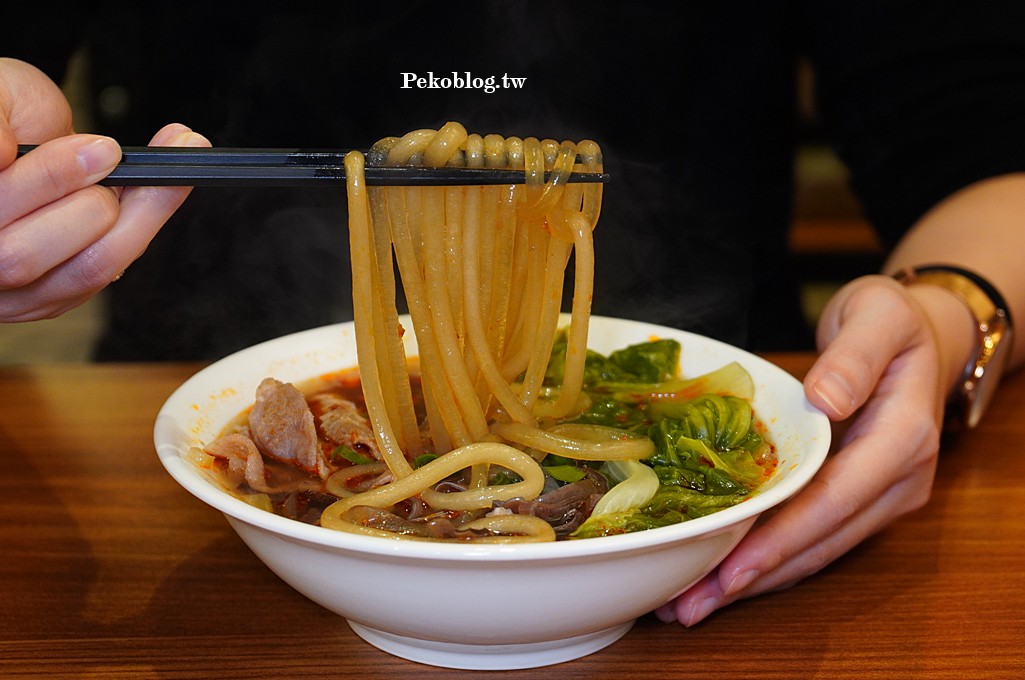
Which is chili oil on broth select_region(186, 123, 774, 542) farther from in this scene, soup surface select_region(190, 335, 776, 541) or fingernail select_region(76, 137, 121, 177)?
fingernail select_region(76, 137, 121, 177)

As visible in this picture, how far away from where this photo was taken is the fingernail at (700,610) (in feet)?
5.18

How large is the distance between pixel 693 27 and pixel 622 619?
7.55 feet

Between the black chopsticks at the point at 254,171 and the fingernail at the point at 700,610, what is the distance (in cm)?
86

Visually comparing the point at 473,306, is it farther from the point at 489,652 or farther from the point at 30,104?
the point at 30,104

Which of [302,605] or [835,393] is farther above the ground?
[835,393]

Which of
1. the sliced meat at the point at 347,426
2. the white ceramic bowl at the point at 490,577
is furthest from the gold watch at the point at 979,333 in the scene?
the sliced meat at the point at 347,426

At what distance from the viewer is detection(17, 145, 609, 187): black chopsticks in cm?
146

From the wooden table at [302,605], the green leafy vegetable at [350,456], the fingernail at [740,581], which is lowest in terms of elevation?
the wooden table at [302,605]

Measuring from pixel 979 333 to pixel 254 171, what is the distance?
196cm

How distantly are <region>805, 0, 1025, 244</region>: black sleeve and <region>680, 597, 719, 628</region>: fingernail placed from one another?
2.04m

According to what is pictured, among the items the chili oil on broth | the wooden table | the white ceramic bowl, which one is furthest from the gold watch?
the chili oil on broth

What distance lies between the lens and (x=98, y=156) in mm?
1401
